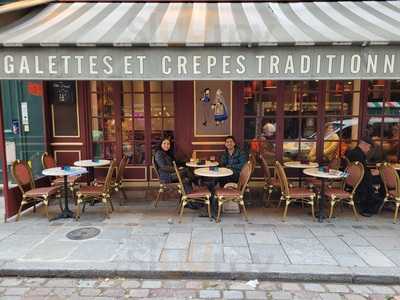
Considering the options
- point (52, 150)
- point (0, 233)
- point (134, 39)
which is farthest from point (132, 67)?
point (52, 150)

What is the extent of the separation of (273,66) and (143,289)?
3.49 meters

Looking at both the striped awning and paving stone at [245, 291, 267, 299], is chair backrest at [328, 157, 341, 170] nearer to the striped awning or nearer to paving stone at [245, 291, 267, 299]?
the striped awning

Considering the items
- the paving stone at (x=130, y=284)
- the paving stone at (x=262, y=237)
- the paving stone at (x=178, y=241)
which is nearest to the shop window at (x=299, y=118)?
the paving stone at (x=262, y=237)

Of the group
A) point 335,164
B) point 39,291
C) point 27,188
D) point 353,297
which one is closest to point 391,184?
point 335,164

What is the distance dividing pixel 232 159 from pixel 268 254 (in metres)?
2.77

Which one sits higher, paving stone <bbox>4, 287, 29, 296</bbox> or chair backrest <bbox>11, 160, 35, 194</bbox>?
chair backrest <bbox>11, 160, 35, 194</bbox>

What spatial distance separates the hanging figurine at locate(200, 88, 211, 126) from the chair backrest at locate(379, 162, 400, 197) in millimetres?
3727

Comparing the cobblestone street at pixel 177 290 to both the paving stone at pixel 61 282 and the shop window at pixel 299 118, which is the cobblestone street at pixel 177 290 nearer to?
the paving stone at pixel 61 282

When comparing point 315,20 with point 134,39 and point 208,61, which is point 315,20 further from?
point 134,39

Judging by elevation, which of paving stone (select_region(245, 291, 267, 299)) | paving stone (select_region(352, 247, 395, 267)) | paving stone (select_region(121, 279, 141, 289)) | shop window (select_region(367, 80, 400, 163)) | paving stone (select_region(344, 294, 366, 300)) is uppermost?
shop window (select_region(367, 80, 400, 163))

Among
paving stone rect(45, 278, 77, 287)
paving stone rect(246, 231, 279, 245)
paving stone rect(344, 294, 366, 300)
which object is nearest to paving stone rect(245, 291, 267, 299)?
paving stone rect(344, 294, 366, 300)

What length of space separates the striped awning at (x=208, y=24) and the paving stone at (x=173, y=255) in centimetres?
294

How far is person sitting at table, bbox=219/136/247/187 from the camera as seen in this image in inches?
273

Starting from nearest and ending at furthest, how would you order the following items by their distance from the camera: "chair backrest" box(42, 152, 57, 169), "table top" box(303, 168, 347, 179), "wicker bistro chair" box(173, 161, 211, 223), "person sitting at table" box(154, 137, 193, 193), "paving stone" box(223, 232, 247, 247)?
"paving stone" box(223, 232, 247, 247) → "table top" box(303, 168, 347, 179) → "wicker bistro chair" box(173, 161, 211, 223) → "person sitting at table" box(154, 137, 193, 193) → "chair backrest" box(42, 152, 57, 169)
